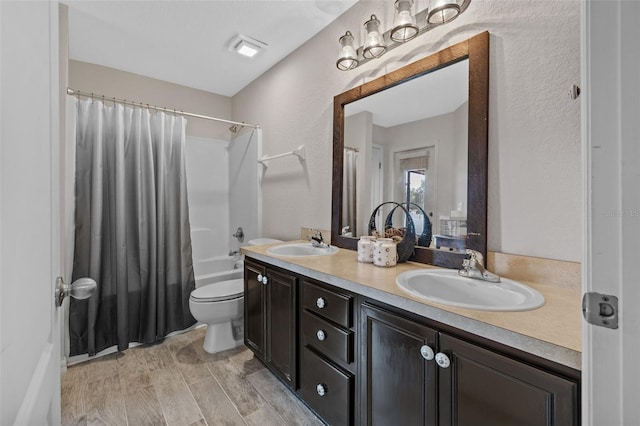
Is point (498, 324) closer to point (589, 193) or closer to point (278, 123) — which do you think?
point (589, 193)

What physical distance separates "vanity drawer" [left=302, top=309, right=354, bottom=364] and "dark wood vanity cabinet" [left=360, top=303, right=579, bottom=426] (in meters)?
0.08

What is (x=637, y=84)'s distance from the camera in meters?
0.41

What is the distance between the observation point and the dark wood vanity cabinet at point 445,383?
671 mm

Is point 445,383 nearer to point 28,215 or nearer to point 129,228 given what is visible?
point 28,215

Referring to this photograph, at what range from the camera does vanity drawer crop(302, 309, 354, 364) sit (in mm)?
1146

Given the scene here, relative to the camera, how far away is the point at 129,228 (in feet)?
7.20

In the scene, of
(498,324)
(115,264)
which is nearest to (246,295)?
(115,264)

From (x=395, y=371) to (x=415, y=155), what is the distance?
1.06m

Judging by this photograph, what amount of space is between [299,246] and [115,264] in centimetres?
146

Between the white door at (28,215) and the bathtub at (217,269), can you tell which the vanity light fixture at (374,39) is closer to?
the white door at (28,215)

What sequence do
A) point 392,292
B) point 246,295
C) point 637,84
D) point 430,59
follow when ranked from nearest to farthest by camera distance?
point 637,84, point 392,292, point 430,59, point 246,295

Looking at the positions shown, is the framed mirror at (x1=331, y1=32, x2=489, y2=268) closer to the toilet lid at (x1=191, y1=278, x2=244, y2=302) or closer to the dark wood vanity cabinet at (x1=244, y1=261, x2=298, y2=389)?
the dark wood vanity cabinet at (x1=244, y1=261, x2=298, y2=389)

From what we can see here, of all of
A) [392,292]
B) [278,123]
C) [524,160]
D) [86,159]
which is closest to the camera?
[392,292]

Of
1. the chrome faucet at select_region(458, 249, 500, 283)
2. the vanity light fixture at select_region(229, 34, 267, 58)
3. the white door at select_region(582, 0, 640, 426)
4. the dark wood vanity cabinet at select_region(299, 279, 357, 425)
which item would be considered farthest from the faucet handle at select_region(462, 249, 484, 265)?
the vanity light fixture at select_region(229, 34, 267, 58)
